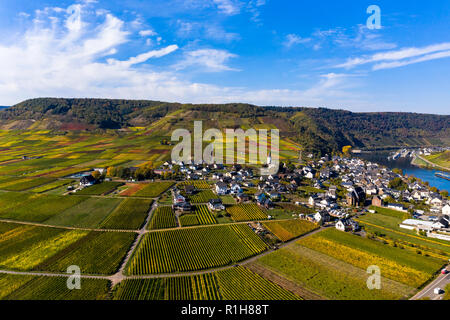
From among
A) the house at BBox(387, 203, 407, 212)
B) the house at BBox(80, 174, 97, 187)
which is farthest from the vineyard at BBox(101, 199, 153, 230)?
the house at BBox(387, 203, 407, 212)

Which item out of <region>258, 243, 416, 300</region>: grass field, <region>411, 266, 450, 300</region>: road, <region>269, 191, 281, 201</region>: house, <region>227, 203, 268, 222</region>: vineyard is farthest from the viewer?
<region>269, 191, 281, 201</region>: house

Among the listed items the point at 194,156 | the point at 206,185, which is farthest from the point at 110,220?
the point at 194,156

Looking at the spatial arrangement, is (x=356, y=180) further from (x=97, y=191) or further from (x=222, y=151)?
(x=97, y=191)

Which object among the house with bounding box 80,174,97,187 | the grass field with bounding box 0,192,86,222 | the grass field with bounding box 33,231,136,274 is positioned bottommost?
the grass field with bounding box 33,231,136,274

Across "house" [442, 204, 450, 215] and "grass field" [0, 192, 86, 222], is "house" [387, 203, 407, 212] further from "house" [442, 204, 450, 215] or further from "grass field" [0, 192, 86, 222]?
"grass field" [0, 192, 86, 222]

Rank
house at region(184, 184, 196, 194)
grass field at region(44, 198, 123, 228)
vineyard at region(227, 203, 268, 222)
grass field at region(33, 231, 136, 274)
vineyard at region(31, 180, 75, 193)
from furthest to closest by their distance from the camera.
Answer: house at region(184, 184, 196, 194), vineyard at region(31, 180, 75, 193), vineyard at region(227, 203, 268, 222), grass field at region(44, 198, 123, 228), grass field at region(33, 231, 136, 274)

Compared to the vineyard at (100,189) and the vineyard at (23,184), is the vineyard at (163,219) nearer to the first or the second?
the vineyard at (100,189)
